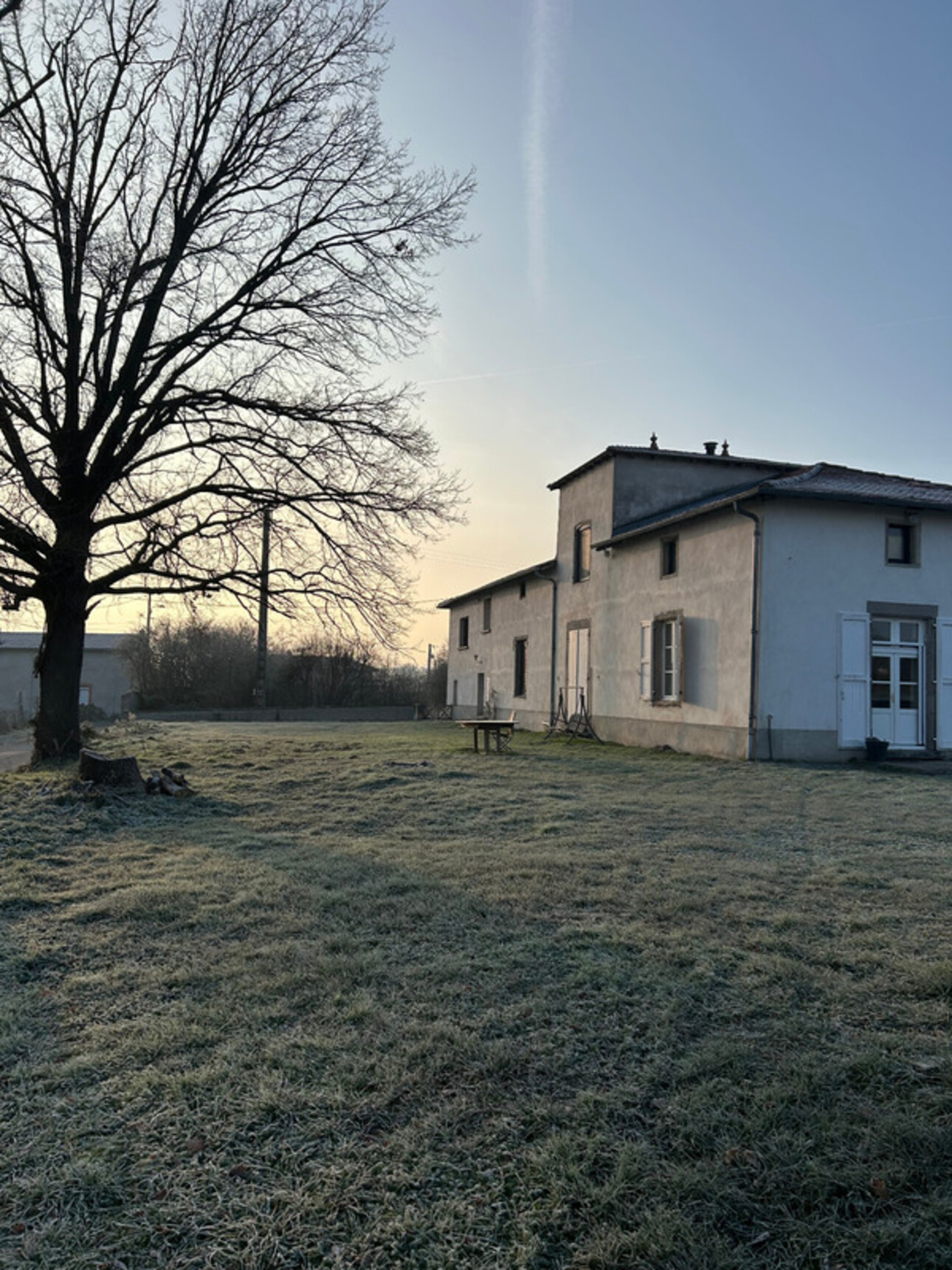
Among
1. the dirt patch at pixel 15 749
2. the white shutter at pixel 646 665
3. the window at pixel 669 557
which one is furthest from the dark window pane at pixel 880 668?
the dirt patch at pixel 15 749

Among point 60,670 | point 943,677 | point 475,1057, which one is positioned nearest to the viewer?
point 475,1057

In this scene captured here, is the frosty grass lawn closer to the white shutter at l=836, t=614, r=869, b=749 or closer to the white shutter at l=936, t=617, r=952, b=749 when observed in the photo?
the white shutter at l=836, t=614, r=869, b=749

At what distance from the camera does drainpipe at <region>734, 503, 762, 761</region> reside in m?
15.6

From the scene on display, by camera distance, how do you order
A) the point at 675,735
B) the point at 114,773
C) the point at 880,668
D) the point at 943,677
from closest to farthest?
the point at 114,773
the point at 880,668
the point at 943,677
the point at 675,735

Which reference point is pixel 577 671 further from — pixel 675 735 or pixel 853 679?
pixel 853 679

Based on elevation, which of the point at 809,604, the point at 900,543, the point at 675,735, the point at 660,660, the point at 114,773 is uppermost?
the point at 900,543

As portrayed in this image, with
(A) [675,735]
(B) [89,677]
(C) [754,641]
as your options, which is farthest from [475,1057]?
(B) [89,677]

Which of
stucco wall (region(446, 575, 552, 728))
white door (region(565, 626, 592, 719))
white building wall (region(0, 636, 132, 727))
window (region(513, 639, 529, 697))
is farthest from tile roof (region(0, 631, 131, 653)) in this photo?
white door (region(565, 626, 592, 719))

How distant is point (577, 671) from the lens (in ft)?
76.9

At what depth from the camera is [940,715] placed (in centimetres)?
1639

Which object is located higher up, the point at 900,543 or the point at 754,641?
the point at 900,543

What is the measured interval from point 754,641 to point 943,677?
3.85 m

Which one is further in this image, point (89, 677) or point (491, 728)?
point (89, 677)

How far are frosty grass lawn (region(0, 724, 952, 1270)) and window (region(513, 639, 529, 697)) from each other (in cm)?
2056
